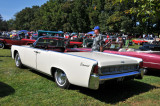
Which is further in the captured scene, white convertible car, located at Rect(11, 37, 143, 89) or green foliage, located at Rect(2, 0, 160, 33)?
green foliage, located at Rect(2, 0, 160, 33)

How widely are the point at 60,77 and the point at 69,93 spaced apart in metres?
0.51

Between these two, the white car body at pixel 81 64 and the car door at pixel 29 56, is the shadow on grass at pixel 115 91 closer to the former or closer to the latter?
the white car body at pixel 81 64

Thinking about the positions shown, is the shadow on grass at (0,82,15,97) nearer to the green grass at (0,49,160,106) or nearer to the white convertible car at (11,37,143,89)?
the green grass at (0,49,160,106)

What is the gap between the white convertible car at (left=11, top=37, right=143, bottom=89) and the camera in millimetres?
3258

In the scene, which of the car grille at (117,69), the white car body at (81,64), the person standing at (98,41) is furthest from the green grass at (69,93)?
the person standing at (98,41)

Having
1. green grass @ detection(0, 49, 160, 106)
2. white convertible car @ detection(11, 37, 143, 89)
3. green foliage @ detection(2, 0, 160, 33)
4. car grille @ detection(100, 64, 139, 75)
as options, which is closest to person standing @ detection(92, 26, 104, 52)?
white convertible car @ detection(11, 37, 143, 89)

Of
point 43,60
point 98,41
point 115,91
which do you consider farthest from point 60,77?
point 98,41

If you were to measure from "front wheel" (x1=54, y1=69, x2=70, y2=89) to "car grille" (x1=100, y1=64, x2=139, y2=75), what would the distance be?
995 mm

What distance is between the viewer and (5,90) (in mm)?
3957

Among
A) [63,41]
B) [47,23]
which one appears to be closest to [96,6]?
[47,23]

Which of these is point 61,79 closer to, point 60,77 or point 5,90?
point 60,77

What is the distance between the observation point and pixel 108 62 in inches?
137

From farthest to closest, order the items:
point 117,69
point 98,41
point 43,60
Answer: point 98,41 → point 43,60 → point 117,69

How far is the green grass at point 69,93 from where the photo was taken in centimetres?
343
